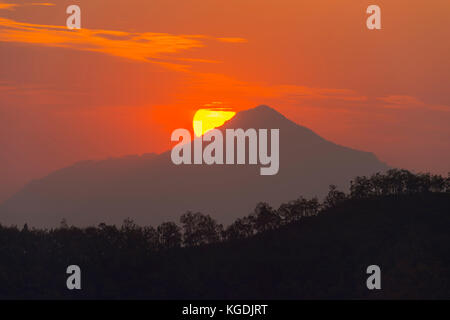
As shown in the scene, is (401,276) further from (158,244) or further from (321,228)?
(158,244)

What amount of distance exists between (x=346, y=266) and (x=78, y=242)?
4646 centimetres

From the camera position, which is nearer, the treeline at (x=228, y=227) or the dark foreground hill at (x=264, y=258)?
the dark foreground hill at (x=264, y=258)

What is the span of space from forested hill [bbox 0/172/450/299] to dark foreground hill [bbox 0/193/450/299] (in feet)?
0.56

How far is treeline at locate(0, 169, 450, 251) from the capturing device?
123m

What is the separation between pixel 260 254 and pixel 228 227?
32.7 feet

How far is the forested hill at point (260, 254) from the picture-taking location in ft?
352

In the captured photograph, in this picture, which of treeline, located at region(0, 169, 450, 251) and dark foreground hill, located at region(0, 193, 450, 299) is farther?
treeline, located at region(0, 169, 450, 251)

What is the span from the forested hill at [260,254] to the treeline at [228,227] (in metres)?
0.21

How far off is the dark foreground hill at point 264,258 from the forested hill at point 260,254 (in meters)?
0.17

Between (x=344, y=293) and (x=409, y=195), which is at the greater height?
(x=409, y=195)

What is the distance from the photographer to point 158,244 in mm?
124750

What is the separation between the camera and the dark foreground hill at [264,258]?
106938 mm

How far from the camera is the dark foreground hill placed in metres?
107
